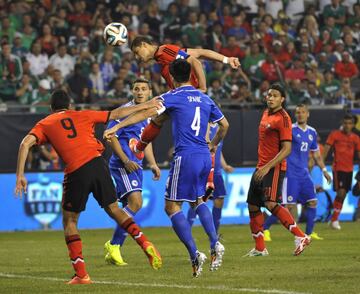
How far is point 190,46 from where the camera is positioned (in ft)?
89.1

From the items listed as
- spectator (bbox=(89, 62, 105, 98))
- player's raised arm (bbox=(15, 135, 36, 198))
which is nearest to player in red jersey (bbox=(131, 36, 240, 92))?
player's raised arm (bbox=(15, 135, 36, 198))

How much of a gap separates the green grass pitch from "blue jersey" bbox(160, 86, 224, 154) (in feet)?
4.61

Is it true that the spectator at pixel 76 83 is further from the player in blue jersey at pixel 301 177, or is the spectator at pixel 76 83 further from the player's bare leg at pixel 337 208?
the player in blue jersey at pixel 301 177

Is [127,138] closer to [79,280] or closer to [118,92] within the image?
[79,280]

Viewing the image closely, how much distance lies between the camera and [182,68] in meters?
11.4

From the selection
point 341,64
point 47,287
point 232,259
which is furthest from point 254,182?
point 341,64

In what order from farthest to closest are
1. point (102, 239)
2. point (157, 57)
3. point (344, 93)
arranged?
point (344, 93) → point (102, 239) → point (157, 57)

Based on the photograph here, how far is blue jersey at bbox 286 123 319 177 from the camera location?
1795cm

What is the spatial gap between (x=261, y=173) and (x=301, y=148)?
4239 millimetres

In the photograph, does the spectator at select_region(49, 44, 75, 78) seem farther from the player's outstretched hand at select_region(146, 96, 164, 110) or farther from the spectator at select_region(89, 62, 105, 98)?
the player's outstretched hand at select_region(146, 96, 164, 110)

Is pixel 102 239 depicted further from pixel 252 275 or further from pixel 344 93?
pixel 344 93

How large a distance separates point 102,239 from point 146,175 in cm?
415

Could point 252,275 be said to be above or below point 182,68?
below

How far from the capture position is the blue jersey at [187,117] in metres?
11.4
